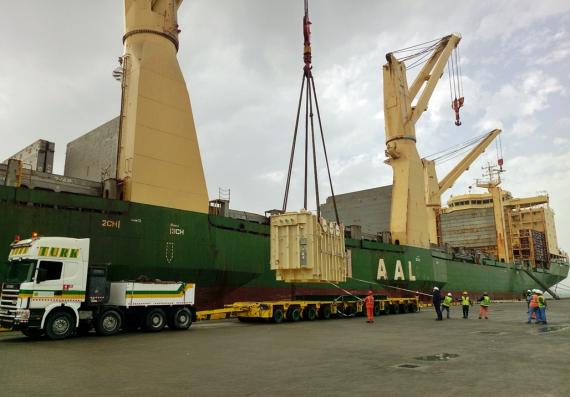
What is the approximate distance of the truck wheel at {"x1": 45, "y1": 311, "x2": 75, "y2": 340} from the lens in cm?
1247

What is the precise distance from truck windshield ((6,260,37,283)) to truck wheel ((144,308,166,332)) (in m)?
3.92

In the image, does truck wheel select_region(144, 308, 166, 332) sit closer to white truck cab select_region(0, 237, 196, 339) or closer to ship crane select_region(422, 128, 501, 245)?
white truck cab select_region(0, 237, 196, 339)

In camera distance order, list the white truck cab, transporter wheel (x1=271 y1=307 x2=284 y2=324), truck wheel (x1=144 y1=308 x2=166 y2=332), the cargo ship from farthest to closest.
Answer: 1. transporter wheel (x1=271 y1=307 x2=284 y2=324)
2. the cargo ship
3. truck wheel (x1=144 y1=308 x2=166 y2=332)
4. the white truck cab

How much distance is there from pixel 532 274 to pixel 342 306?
4624 cm

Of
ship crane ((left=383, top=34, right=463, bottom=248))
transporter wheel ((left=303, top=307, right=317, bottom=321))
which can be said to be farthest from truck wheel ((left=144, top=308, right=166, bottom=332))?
ship crane ((left=383, top=34, right=463, bottom=248))

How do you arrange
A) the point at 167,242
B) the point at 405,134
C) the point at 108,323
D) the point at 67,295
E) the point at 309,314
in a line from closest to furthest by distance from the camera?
the point at 67,295, the point at 108,323, the point at 167,242, the point at 309,314, the point at 405,134

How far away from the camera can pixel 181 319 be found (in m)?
15.7

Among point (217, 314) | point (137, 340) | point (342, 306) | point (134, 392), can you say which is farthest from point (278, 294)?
point (134, 392)

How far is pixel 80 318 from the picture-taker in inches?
523

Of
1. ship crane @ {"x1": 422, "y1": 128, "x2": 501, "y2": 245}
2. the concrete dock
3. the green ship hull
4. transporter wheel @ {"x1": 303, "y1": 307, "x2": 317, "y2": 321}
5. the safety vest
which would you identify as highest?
ship crane @ {"x1": 422, "y1": 128, "x2": 501, "y2": 245}

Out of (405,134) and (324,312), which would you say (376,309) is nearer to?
(324,312)

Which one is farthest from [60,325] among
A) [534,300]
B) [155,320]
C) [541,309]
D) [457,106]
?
[457,106]

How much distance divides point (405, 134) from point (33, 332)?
2907 centimetres

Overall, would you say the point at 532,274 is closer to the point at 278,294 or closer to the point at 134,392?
the point at 278,294
